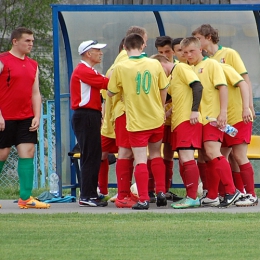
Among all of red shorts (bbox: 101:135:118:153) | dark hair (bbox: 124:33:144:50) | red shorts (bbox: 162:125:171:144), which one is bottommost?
red shorts (bbox: 101:135:118:153)

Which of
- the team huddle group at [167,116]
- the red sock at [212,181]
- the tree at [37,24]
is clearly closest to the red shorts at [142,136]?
the team huddle group at [167,116]

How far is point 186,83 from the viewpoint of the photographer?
967cm

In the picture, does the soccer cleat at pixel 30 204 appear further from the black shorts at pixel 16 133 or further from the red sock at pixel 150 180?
the red sock at pixel 150 180

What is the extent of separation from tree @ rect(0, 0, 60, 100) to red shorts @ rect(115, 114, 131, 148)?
850 cm

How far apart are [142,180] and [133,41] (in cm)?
149

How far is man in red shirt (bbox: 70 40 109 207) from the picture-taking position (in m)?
9.98

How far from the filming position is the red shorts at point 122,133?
391 inches

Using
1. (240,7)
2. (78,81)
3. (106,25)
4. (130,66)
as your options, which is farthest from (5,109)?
(240,7)

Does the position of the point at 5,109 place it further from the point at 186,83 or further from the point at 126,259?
the point at 126,259

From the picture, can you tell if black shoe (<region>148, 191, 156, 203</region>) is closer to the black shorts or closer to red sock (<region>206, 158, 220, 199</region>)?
red sock (<region>206, 158, 220, 199</region>)

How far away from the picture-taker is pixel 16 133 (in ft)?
32.6

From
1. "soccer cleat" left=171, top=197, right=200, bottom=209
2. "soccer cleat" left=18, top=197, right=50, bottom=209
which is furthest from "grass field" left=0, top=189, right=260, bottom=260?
"soccer cleat" left=18, top=197, right=50, bottom=209

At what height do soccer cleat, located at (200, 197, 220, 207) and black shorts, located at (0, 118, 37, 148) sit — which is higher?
black shorts, located at (0, 118, 37, 148)

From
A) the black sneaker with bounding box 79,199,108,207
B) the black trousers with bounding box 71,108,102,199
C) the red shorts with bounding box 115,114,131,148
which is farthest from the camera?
the black sneaker with bounding box 79,199,108,207
